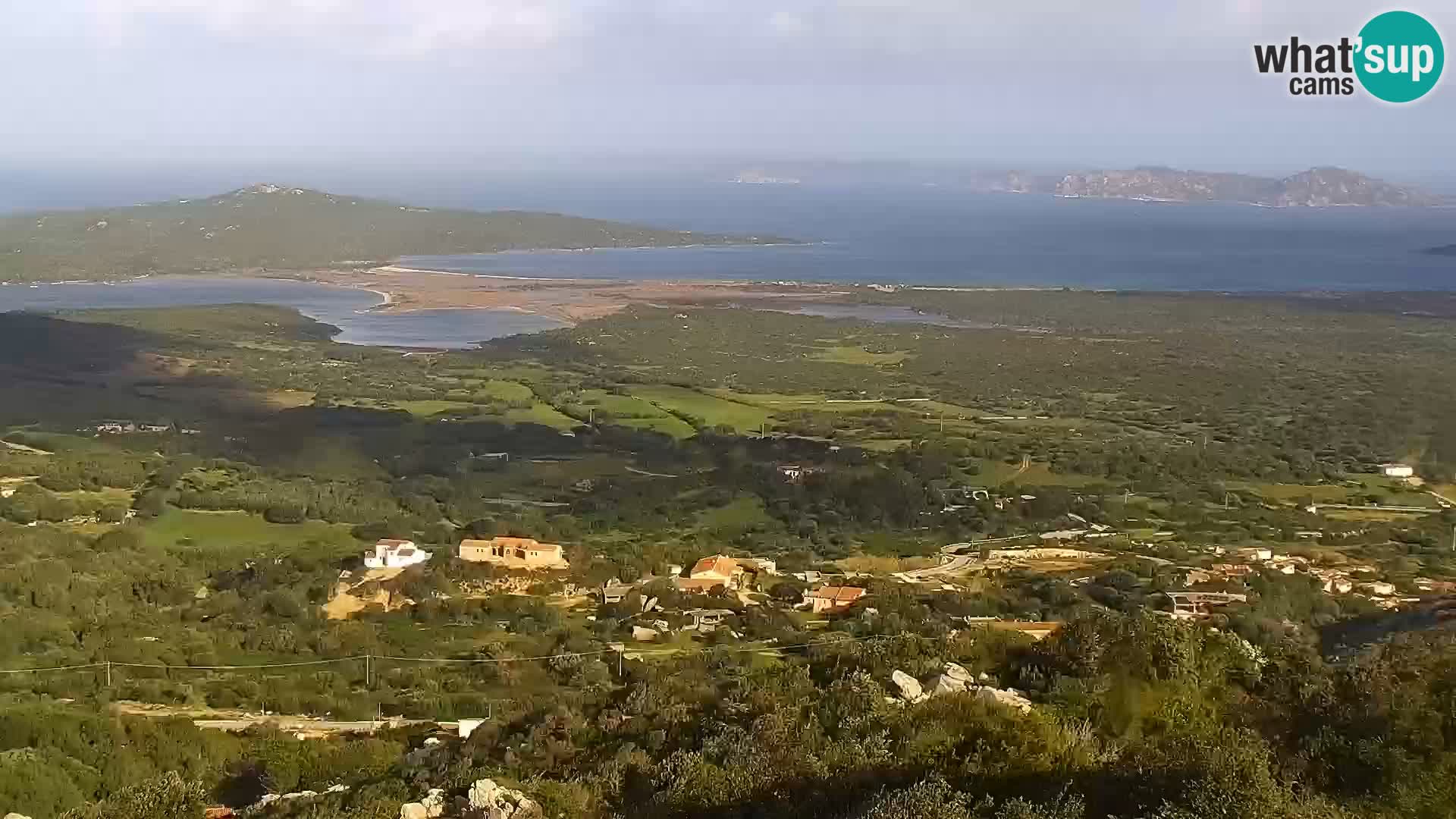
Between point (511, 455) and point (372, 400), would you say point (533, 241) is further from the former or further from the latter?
point (511, 455)

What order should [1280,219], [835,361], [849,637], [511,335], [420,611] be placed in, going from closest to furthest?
1. [849,637]
2. [420,611]
3. [835,361]
4. [511,335]
5. [1280,219]

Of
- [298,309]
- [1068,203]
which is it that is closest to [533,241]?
[298,309]

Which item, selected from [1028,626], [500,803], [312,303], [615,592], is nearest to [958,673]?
[500,803]

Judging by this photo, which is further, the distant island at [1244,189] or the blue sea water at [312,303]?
the distant island at [1244,189]

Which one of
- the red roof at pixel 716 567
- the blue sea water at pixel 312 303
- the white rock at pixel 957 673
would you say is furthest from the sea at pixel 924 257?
the white rock at pixel 957 673

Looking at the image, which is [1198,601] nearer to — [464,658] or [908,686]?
[908,686]

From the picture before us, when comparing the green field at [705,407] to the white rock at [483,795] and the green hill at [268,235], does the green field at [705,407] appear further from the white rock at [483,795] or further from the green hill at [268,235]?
the green hill at [268,235]
